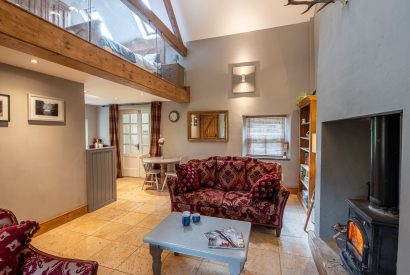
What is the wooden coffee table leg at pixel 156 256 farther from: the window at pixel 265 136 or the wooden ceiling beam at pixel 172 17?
the wooden ceiling beam at pixel 172 17

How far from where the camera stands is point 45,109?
272cm

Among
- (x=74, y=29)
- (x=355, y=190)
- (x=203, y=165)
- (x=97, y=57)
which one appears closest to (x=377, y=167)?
(x=355, y=190)

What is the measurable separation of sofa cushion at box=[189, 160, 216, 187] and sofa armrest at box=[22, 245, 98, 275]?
233 cm

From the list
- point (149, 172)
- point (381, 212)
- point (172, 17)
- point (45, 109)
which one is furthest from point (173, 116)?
point (381, 212)

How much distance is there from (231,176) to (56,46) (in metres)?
2.81

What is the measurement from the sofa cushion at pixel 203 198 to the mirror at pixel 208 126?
6.94ft

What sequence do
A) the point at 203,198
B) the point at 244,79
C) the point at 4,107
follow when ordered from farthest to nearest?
the point at 244,79, the point at 203,198, the point at 4,107

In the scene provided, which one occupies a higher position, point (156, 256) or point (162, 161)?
point (162, 161)

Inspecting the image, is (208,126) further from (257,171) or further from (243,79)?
(257,171)

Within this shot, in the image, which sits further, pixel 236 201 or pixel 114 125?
pixel 114 125

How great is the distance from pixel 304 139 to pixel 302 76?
1.42m

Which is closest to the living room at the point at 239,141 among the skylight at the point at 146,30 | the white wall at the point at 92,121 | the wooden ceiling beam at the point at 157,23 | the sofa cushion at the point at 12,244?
the sofa cushion at the point at 12,244

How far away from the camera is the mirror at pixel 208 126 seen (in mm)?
4911

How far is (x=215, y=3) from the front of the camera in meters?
4.29
